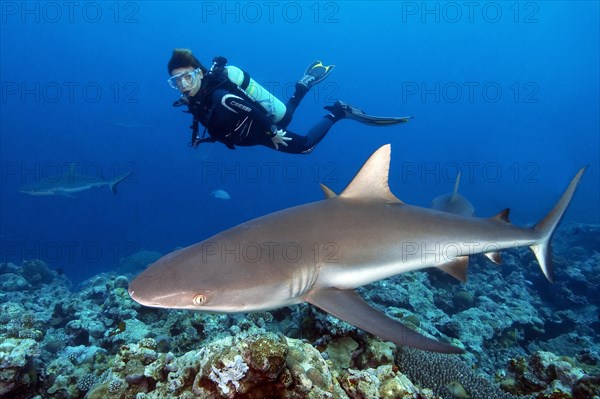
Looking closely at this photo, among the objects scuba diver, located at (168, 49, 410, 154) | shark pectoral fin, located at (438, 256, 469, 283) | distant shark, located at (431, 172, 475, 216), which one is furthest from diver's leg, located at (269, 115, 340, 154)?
shark pectoral fin, located at (438, 256, 469, 283)

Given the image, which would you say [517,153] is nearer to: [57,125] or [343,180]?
→ [343,180]

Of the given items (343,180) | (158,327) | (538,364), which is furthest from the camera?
(343,180)

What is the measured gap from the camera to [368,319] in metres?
2.54

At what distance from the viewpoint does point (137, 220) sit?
86.1m

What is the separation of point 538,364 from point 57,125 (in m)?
162

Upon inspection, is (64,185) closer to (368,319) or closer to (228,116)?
(228,116)

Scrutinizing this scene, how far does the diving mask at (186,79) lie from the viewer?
7.00 m

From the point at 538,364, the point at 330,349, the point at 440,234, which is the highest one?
the point at 440,234

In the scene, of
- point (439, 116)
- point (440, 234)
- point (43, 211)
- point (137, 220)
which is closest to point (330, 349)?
point (440, 234)

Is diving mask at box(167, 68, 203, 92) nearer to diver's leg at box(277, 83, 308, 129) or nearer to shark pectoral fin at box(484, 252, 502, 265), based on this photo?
diver's leg at box(277, 83, 308, 129)

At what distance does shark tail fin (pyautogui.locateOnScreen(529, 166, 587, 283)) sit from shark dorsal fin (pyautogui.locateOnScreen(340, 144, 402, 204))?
2058 millimetres

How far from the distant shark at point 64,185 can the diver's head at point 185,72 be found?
1169cm

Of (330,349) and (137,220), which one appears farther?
(137,220)

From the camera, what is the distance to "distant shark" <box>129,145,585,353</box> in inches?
94.7
